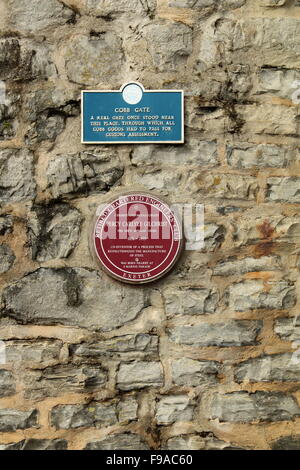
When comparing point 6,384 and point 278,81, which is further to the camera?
point 278,81

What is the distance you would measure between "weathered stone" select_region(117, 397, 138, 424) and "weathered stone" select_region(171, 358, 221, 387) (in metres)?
0.22

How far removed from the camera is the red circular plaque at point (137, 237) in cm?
282

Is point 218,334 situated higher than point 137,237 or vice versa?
point 137,237

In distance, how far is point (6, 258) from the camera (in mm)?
2854

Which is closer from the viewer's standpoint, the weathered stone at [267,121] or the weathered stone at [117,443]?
the weathered stone at [117,443]

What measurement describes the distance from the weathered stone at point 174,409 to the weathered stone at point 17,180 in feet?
3.76

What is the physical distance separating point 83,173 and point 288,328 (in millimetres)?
1203

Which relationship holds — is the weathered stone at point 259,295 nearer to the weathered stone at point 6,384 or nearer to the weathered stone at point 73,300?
the weathered stone at point 73,300

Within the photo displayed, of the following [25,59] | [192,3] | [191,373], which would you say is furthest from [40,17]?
[191,373]

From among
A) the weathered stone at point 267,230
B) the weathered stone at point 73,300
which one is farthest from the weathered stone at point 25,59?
the weathered stone at point 267,230

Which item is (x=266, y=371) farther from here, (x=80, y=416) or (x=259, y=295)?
(x=80, y=416)

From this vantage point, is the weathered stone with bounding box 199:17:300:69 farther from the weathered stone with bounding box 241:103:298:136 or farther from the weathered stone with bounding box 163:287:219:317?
the weathered stone with bounding box 163:287:219:317
